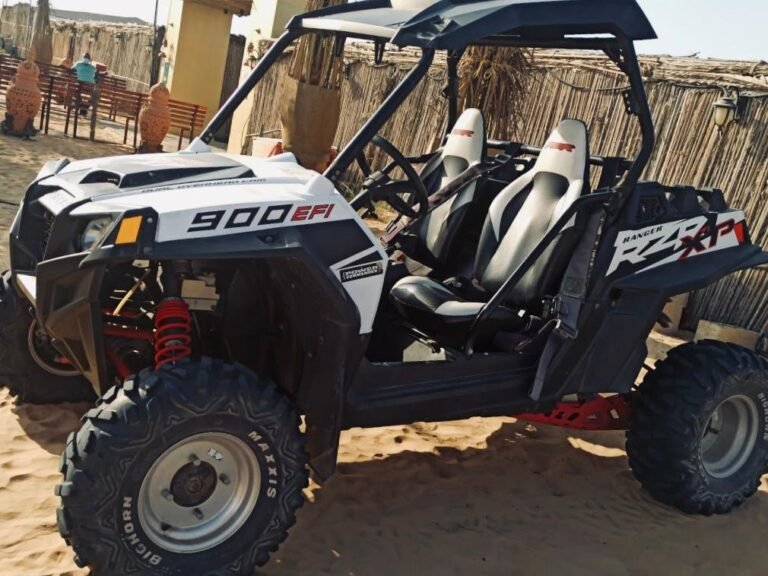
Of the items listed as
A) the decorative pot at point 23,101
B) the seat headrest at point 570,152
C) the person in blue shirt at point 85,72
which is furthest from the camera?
the person in blue shirt at point 85,72

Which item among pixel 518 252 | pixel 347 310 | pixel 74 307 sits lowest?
pixel 74 307

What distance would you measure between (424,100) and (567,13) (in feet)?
25.8

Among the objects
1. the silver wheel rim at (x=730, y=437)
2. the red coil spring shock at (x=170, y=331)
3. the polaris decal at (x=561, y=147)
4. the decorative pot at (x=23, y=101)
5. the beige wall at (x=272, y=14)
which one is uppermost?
the beige wall at (x=272, y=14)

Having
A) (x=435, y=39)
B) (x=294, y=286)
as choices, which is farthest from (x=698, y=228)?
(x=294, y=286)

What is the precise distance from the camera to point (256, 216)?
2.81 metres

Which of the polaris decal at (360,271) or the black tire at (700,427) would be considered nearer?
the polaris decal at (360,271)

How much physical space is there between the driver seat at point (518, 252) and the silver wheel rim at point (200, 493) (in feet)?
3.94

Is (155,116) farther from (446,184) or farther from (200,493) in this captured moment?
(200,493)

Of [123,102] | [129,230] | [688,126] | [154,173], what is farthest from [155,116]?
[129,230]

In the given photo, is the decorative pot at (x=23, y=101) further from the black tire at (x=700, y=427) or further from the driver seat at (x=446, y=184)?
the black tire at (x=700, y=427)

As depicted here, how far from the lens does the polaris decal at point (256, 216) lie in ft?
8.96

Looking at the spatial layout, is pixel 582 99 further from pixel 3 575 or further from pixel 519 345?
pixel 3 575

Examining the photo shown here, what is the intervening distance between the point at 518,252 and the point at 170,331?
1775mm

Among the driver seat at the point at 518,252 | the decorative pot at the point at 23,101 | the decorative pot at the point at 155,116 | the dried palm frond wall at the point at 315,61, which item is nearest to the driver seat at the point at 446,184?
the driver seat at the point at 518,252
